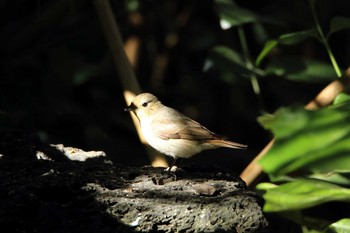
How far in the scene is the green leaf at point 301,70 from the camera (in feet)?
10.8

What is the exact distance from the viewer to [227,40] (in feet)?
18.4

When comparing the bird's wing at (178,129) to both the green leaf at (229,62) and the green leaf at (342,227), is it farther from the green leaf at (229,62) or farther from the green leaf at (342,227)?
the green leaf at (342,227)

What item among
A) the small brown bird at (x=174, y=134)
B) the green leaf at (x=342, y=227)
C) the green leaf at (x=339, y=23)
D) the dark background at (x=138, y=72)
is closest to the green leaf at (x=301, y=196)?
the green leaf at (x=342, y=227)

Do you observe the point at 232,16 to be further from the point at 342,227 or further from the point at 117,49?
the point at 342,227

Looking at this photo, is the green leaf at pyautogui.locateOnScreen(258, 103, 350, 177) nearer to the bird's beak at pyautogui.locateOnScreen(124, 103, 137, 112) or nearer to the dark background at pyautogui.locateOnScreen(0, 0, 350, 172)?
the bird's beak at pyautogui.locateOnScreen(124, 103, 137, 112)

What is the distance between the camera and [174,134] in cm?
375

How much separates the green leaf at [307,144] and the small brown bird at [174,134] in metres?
2.07

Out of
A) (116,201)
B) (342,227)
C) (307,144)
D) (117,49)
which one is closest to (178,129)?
(117,49)

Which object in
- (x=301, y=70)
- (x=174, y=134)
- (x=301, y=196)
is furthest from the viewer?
(x=174, y=134)

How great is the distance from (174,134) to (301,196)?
7.45ft

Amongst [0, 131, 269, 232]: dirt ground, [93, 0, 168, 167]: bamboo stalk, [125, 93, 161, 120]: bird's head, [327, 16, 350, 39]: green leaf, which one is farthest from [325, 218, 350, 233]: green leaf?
[125, 93, 161, 120]: bird's head

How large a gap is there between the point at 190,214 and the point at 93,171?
20.7 inches

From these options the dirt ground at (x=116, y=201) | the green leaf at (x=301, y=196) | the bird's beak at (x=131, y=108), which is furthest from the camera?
the bird's beak at (x=131, y=108)

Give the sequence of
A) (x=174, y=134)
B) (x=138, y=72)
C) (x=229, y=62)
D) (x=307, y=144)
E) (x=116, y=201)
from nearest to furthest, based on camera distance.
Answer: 1. (x=307, y=144)
2. (x=116, y=201)
3. (x=229, y=62)
4. (x=174, y=134)
5. (x=138, y=72)
